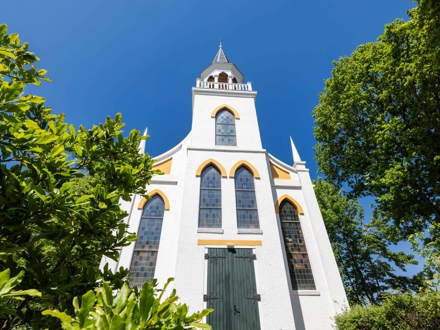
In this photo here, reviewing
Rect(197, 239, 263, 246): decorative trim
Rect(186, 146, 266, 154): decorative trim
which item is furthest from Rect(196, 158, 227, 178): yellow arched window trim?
Rect(197, 239, 263, 246): decorative trim

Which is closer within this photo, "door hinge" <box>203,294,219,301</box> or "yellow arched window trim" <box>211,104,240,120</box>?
"door hinge" <box>203,294,219,301</box>

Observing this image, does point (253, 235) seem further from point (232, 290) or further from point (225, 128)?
point (225, 128)

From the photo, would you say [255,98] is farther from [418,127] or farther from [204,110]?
[418,127]

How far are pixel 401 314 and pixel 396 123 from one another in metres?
9.41

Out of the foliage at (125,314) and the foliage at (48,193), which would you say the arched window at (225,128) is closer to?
the foliage at (48,193)

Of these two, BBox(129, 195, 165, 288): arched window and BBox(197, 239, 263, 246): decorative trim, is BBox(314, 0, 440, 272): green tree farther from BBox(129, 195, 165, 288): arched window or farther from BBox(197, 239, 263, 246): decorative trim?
BBox(129, 195, 165, 288): arched window

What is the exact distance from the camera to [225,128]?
1414cm

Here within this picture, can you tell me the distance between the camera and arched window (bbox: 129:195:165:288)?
9372 mm

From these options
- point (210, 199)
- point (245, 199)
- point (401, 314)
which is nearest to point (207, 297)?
point (210, 199)

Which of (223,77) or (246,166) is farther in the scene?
(223,77)

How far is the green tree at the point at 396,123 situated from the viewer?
35.8 ft

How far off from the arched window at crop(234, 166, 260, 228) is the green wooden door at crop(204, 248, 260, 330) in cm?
149

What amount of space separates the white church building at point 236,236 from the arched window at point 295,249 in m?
0.05

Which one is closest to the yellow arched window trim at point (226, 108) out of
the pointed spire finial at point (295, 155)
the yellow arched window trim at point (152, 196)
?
the pointed spire finial at point (295, 155)
